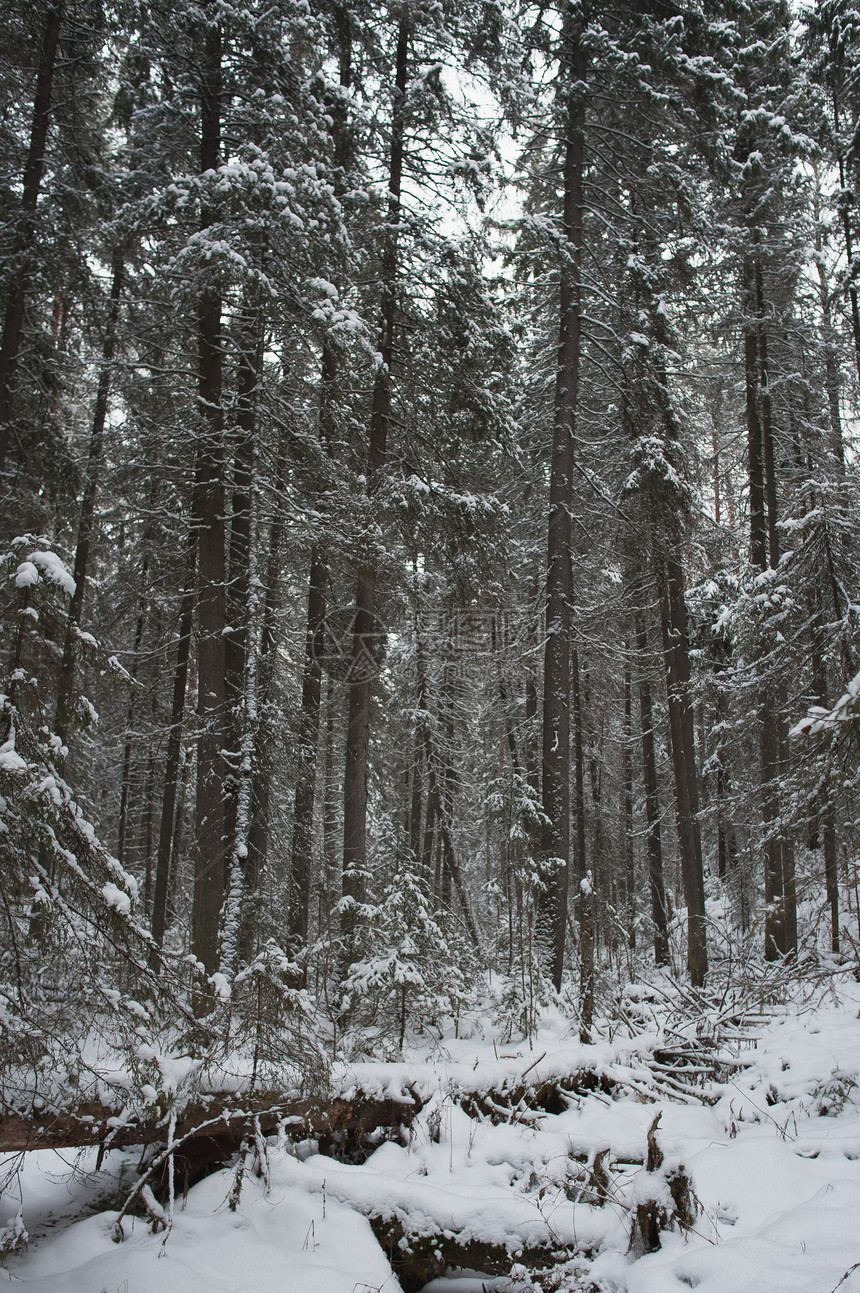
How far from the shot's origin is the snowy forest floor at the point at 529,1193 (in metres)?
4.02

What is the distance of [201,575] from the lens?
357 inches

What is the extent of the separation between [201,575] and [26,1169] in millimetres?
6112

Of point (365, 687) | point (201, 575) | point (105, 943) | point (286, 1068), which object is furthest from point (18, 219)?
point (286, 1068)

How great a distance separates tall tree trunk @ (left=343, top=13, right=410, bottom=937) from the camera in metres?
10.2

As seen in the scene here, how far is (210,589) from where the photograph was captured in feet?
29.2

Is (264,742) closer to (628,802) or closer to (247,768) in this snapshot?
(247,768)

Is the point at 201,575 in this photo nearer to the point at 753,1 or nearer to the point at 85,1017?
the point at 85,1017

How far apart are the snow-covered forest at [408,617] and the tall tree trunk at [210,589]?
68 mm

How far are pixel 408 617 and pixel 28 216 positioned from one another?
A: 838 cm

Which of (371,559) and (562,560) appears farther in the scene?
(562,560)

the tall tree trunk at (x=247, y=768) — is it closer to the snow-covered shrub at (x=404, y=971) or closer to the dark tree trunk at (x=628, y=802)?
the snow-covered shrub at (x=404, y=971)

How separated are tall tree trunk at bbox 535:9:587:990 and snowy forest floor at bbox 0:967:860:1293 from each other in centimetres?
327

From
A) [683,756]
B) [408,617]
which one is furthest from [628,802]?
[408,617]

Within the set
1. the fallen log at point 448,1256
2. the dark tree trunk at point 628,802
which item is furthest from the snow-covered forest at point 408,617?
the dark tree trunk at point 628,802
